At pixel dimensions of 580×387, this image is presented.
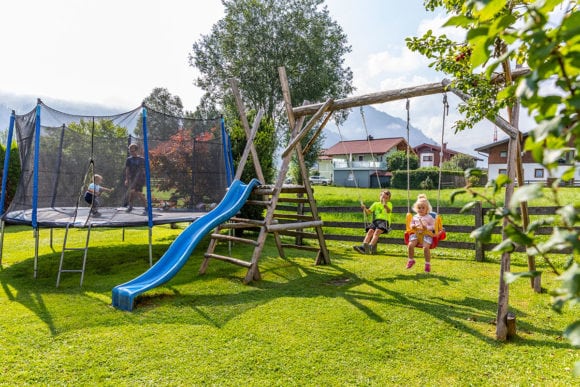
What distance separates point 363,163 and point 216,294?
41.7 metres

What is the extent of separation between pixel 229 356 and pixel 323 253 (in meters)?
3.71

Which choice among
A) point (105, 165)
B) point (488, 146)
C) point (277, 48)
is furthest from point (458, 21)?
point (488, 146)

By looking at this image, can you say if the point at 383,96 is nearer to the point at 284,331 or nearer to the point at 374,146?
the point at 284,331

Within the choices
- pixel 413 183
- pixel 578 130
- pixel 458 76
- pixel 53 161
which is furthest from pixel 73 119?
pixel 413 183

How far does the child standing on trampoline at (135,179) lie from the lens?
6.70 meters

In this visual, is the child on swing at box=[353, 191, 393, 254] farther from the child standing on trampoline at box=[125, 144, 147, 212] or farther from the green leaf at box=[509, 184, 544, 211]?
the green leaf at box=[509, 184, 544, 211]

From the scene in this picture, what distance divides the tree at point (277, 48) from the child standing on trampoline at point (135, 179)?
473 inches

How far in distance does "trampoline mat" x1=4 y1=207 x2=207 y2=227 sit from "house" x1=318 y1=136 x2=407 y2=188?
87.4 ft

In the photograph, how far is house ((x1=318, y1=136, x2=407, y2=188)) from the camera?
130ft

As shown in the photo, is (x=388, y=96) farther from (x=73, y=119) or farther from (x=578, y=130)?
(x=73, y=119)

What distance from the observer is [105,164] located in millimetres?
6840

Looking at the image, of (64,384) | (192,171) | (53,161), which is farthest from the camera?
(192,171)

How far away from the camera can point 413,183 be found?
106 ft

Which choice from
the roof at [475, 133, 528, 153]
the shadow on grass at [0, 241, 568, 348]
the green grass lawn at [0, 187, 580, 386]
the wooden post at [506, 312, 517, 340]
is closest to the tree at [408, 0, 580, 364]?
the green grass lawn at [0, 187, 580, 386]
